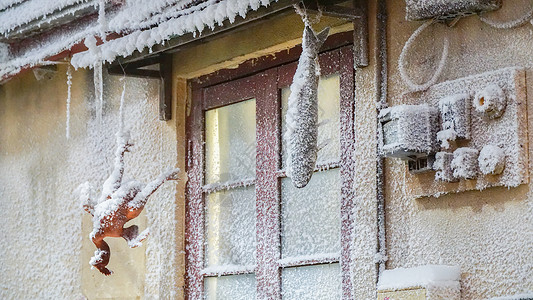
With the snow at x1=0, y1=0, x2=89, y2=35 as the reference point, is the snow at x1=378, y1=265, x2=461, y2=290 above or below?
below

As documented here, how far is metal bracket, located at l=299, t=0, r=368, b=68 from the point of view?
20.4ft

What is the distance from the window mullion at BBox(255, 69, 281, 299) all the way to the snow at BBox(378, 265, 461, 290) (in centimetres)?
130

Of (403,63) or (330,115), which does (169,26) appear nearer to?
(330,115)

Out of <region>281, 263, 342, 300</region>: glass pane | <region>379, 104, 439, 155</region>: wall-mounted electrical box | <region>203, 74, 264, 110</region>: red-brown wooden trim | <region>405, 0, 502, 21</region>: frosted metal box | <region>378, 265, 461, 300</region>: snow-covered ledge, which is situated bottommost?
<region>378, 265, 461, 300</region>: snow-covered ledge

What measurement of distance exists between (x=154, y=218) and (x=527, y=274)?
3.30 meters

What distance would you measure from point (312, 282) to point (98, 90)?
90.5 inches

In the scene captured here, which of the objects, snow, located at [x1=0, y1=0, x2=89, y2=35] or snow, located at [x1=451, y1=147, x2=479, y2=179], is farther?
snow, located at [x1=0, y1=0, x2=89, y2=35]

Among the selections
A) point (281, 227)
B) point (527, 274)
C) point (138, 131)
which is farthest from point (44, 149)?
point (527, 274)

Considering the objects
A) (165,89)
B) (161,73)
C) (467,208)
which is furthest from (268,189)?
(467,208)

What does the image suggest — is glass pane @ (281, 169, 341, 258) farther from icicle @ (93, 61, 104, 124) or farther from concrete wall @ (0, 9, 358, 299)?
icicle @ (93, 61, 104, 124)

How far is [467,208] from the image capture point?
5664 mm

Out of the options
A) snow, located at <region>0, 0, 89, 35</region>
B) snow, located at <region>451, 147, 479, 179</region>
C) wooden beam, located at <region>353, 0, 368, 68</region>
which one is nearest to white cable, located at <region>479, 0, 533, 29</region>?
snow, located at <region>451, 147, 479, 179</region>

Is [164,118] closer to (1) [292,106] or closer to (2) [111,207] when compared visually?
(2) [111,207]

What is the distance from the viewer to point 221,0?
658 cm
